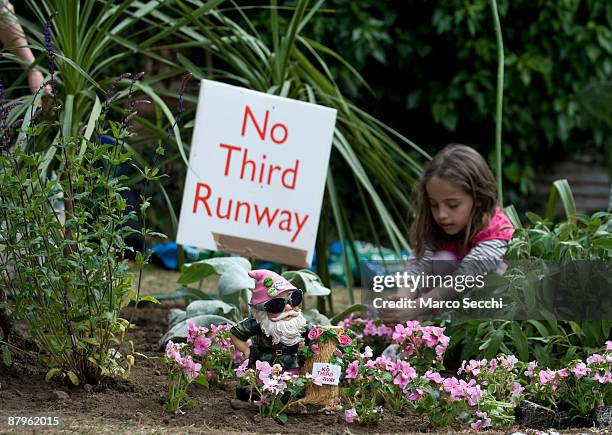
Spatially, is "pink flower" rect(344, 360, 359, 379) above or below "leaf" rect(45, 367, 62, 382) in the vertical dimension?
above

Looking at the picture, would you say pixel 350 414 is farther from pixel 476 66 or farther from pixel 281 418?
pixel 476 66

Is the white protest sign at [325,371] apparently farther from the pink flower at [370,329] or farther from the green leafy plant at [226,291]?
the pink flower at [370,329]

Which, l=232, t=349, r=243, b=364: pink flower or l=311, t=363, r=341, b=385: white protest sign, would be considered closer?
l=311, t=363, r=341, b=385: white protest sign

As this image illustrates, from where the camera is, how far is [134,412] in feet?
5.44

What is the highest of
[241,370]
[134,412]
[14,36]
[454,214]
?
[14,36]

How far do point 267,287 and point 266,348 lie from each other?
12cm

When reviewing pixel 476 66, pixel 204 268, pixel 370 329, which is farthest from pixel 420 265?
pixel 476 66

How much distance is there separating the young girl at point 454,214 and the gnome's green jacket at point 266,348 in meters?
0.77

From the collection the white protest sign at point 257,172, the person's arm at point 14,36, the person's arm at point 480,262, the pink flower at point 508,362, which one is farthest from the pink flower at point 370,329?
the person's arm at point 14,36

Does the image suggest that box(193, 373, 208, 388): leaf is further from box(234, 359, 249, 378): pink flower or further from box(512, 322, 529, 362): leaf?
box(512, 322, 529, 362): leaf

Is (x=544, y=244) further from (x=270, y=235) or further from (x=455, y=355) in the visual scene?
(x=270, y=235)

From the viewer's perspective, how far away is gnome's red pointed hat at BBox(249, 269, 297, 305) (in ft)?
5.52

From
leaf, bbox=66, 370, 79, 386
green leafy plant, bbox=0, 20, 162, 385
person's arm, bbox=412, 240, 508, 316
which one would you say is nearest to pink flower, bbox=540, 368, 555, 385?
person's arm, bbox=412, 240, 508, 316

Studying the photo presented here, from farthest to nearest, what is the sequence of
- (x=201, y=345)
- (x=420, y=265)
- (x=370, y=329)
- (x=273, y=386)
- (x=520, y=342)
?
(x=420, y=265), (x=370, y=329), (x=520, y=342), (x=201, y=345), (x=273, y=386)
